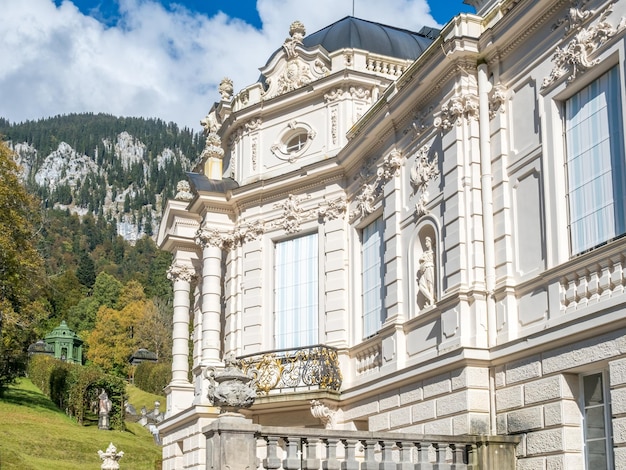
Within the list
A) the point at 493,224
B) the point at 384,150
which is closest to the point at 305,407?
the point at 384,150

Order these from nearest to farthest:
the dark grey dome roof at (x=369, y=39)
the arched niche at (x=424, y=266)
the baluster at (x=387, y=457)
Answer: the baluster at (x=387, y=457)
the arched niche at (x=424, y=266)
the dark grey dome roof at (x=369, y=39)

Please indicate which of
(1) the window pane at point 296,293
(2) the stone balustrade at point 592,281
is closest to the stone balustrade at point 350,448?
(2) the stone balustrade at point 592,281

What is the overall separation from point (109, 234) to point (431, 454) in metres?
184

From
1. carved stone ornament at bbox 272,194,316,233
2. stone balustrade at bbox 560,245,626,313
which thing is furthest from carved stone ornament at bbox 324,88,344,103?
stone balustrade at bbox 560,245,626,313

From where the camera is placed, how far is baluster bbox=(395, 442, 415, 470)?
15.6 m

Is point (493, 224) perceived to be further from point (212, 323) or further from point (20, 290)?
point (20, 290)

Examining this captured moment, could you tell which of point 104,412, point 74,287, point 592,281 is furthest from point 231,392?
point 74,287

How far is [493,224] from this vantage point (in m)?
18.0

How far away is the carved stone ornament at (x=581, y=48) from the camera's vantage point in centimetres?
1555

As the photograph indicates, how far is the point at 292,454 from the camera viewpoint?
48.4 ft

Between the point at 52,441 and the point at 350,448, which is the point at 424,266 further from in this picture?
the point at 52,441

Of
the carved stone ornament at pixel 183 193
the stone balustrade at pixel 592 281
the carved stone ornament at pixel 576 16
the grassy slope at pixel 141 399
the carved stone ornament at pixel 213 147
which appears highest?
the carved stone ornament at pixel 213 147

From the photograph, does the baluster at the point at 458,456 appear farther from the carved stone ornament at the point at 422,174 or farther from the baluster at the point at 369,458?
the carved stone ornament at the point at 422,174

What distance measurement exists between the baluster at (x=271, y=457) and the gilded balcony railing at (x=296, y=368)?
325 inches
